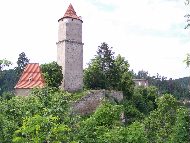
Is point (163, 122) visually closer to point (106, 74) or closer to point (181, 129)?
point (181, 129)

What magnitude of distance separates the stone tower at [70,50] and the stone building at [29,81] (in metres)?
2.87

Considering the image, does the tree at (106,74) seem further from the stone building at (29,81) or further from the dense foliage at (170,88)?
the dense foliage at (170,88)

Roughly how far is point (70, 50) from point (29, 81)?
6397 millimetres

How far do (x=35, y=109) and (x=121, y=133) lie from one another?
5.62 metres

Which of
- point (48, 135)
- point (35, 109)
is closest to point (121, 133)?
point (35, 109)

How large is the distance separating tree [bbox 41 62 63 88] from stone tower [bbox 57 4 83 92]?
0.85 meters

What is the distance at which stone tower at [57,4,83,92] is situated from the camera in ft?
168

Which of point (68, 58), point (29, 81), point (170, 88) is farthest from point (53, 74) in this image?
point (170, 88)

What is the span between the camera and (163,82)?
13688 cm

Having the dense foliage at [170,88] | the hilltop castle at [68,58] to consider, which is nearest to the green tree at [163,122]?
the hilltop castle at [68,58]

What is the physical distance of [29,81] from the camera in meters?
51.3

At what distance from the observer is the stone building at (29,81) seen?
5038 cm

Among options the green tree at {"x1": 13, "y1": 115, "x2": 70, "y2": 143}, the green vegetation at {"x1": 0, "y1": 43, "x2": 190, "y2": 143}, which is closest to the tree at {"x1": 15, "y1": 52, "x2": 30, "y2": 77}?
the green vegetation at {"x1": 0, "y1": 43, "x2": 190, "y2": 143}

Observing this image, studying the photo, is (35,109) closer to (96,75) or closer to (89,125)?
(89,125)
